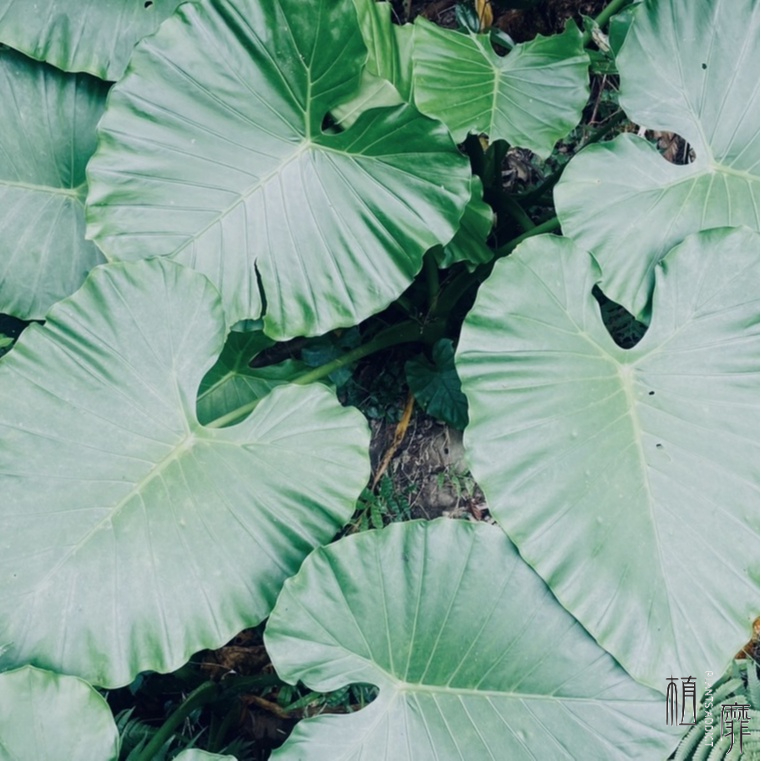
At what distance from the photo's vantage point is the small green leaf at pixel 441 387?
1602 millimetres

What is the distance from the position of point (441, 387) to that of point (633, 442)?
0.55 metres

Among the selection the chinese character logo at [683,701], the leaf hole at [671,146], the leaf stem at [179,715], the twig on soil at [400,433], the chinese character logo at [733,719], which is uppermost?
the leaf hole at [671,146]

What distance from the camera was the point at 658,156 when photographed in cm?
126

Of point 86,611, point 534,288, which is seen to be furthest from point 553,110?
point 86,611

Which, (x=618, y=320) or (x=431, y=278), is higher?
(x=431, y=278)

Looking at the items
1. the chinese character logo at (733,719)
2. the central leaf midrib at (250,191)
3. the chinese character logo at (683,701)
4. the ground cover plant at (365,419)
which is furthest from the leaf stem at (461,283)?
the chinese character logo at (733,719)

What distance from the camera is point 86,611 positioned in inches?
42.6

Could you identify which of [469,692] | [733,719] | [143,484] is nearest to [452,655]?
[469,692]

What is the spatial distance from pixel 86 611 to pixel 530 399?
0.73 metres

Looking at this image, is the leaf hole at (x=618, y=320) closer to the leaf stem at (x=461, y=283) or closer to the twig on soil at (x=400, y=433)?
the leaf stem at (x=461, y=283)

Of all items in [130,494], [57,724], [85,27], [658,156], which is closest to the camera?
[57,724]

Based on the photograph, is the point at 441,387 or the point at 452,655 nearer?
the point at 452,655

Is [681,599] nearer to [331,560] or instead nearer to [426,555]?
[426,555]

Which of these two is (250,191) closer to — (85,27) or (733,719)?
(85,27)
